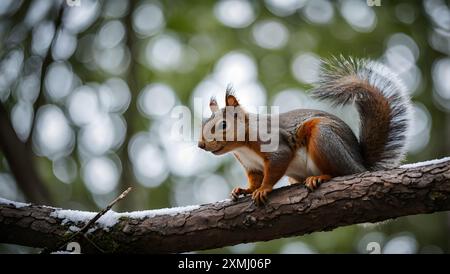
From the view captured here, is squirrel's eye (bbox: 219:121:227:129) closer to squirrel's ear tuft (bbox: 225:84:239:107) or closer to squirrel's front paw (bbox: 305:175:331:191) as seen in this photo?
squirrel's ear tuft (bbox: 225:84:239:107)

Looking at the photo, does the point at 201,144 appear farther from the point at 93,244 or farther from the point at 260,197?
the point at 93,244

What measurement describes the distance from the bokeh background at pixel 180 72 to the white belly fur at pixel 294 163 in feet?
4.76

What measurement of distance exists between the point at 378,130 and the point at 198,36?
3381 mm

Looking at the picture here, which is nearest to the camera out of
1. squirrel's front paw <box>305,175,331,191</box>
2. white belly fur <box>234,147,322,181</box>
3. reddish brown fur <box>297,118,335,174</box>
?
squirrel's front paw <box>305,175,331,191</box>

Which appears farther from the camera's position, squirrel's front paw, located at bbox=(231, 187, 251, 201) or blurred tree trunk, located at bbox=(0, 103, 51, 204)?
blurred tree trunk, located at bbox=(0, 103, 51, 204)

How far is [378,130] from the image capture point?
2875mm

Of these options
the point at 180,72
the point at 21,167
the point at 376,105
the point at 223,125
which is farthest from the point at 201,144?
the point at 180,72

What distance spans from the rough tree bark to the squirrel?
234 millimetres

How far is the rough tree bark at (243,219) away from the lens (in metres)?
2.31

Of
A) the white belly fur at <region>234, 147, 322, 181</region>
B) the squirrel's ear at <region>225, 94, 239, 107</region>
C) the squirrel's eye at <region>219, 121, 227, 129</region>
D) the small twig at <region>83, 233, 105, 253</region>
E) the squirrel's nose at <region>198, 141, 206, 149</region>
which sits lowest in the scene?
the small twig at <region>83, 233, 105, 253</region>

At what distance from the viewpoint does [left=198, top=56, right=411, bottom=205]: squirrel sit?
2.75 meters

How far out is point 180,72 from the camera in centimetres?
567

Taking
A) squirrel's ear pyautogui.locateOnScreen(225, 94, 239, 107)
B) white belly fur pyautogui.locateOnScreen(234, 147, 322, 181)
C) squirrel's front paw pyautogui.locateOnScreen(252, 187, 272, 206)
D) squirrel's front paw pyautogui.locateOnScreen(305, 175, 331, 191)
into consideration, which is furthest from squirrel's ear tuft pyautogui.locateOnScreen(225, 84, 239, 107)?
squirrel's front paw pyautogui.locateOnScreen(305, 175, 331, 191)
